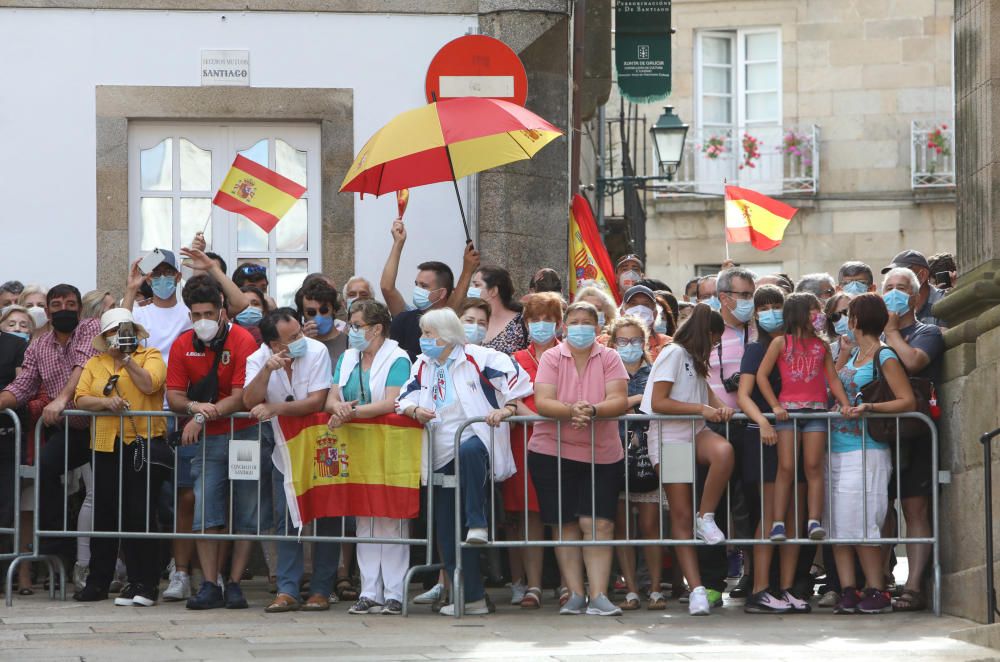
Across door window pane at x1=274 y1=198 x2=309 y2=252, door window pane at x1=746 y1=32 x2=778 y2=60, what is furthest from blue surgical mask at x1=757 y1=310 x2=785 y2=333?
door window pane at x1=746 y1=32 x2=778 y2=60

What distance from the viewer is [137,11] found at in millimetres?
14859

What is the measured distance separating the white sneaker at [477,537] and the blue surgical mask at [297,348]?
1.46 m

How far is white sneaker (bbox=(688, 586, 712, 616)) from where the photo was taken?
1072 centimetres

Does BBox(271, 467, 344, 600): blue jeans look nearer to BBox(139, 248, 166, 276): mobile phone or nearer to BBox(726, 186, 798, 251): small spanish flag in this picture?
BBox(139, 248, 166, 276): mobile phone

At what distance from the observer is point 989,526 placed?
9.95 metres

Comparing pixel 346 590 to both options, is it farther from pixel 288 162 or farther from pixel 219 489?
pixel 288 162

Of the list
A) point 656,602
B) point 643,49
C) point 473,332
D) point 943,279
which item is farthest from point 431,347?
point 643,49

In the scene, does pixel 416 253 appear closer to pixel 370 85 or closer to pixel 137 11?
pixel 370 85

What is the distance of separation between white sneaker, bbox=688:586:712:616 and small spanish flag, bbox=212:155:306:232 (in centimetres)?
441

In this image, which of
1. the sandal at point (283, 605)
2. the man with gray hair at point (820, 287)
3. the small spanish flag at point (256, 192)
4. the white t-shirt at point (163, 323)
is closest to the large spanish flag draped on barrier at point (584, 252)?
the man with gray hair at point (820, 287)

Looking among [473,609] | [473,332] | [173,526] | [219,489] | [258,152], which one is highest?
[258,152]

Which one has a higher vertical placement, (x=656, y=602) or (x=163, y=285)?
(x=163, y=285)

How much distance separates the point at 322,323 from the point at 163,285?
112cm

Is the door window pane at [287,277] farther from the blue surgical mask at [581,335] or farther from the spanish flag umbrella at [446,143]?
the blue surgical mask at [581,335]
